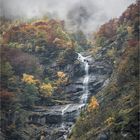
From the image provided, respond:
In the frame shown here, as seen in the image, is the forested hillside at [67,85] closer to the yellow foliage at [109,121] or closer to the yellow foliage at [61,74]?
the yellow foliage at [109,121]

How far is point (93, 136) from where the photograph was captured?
4294cm

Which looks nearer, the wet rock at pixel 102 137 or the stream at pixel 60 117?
the wet rock at pixel 102 137

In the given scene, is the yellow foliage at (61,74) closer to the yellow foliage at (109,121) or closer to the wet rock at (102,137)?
the yellow foliage at (109,121)

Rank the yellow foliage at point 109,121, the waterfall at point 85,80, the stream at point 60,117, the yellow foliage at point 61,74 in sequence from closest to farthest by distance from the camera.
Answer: the yellow foliage at point 109,121, the stream at point 60,117, the waterfall at point 85,80, the yellow foliage at point 61,74

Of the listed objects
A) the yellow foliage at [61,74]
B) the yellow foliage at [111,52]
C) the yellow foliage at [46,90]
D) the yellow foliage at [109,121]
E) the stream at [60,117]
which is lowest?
the stream at [60,117]

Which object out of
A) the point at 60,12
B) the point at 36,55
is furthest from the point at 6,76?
the point at 60,12

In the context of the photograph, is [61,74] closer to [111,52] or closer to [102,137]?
[111,52]

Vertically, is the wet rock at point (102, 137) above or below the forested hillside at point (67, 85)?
below

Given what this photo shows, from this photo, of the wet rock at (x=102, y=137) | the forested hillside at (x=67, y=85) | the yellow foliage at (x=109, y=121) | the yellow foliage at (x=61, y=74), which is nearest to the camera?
the wet rock at (x=102, y=137)

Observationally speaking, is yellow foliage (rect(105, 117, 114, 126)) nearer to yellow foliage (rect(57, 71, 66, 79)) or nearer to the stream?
the stream

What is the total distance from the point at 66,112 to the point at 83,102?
4414 mm

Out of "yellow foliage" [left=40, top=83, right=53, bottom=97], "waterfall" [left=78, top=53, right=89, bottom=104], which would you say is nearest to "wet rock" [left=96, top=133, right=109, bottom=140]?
"waterfall" [left=78, top=53, right=89, bottom=104]

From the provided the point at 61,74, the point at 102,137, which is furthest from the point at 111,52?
the point at 102,137

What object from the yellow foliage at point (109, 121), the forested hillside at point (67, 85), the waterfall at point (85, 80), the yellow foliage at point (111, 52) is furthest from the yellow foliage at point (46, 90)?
the yellow foliage at point (109, 121)
